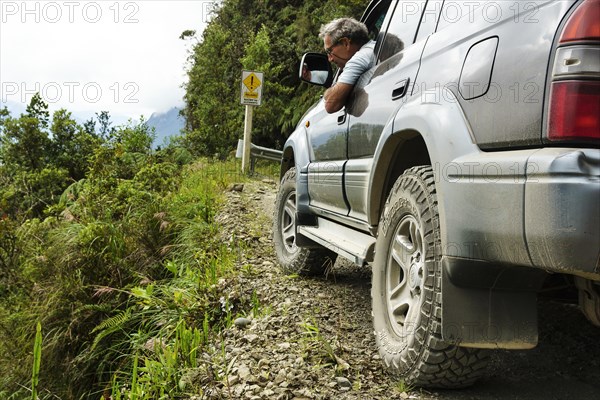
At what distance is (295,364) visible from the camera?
107 inches

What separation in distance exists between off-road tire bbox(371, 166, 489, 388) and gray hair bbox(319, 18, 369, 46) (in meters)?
1.75

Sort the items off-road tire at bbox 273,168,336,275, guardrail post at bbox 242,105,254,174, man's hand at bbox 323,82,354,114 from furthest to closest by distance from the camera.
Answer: guardrail post at bbox 242,105,254,174
off-road tire at bbox 273,168,336,275
man's hand at bbox 323,82,354,114

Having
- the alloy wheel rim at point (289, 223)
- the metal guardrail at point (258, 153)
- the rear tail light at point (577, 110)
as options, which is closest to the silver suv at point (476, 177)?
the rear tail light at point (577, 110)

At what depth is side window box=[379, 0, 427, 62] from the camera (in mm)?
2963

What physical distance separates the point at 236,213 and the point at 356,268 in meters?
2.43

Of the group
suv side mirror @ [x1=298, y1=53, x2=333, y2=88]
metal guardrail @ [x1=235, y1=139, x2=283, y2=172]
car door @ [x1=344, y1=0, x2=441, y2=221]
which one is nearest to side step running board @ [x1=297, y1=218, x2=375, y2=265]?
car door @ [x1=344, y1=0, x2=441, y2=221]

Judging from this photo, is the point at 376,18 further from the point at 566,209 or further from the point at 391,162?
the point at 566,209

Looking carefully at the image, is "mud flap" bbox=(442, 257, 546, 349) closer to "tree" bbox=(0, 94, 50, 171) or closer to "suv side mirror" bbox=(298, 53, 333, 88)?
"suv side mirror" bbox=(298, 53, 333, 88)

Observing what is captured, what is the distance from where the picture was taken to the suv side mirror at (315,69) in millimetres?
4086

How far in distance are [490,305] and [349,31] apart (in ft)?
8.14

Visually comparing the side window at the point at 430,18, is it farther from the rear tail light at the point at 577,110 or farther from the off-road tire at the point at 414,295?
the rear tail light at the point at 577,110

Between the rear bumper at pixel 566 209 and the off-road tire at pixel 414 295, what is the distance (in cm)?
53

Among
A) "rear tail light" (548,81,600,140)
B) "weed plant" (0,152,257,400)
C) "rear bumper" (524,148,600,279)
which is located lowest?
"weed plant" (0,152,257,400)

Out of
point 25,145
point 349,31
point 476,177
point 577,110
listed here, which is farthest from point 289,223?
point 25,145
